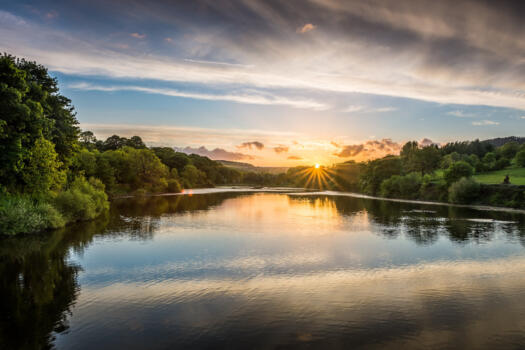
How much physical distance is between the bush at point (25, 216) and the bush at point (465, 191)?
73.3 metres

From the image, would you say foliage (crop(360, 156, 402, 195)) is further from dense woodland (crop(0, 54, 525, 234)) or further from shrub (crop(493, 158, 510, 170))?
shrub (crop(493, 158, 510, 170))

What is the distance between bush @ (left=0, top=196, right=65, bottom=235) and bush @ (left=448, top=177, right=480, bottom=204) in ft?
240

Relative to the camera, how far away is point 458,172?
79.3 m

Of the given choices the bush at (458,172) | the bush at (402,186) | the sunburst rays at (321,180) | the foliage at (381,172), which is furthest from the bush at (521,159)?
the sunburst rays at (321,180)

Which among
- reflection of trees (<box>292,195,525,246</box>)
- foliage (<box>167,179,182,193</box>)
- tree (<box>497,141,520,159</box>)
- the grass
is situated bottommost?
reflection of trees (<box>292,195,525,246</box>)

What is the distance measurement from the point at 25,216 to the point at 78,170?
35.6 metres

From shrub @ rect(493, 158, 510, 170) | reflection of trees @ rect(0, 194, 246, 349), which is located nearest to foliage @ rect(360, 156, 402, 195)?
shrub @ rect(493, 158, 510, 170)

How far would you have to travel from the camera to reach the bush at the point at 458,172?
78.7m

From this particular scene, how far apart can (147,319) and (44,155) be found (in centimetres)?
2783

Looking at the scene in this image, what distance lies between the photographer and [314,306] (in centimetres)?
1709

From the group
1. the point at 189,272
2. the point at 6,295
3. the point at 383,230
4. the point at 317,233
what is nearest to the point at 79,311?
the point at 6,295

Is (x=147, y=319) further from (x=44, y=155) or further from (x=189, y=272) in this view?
(x=44, y=155)

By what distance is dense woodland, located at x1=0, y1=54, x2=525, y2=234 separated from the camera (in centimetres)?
3097

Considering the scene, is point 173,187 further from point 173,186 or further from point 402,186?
point 402,186
